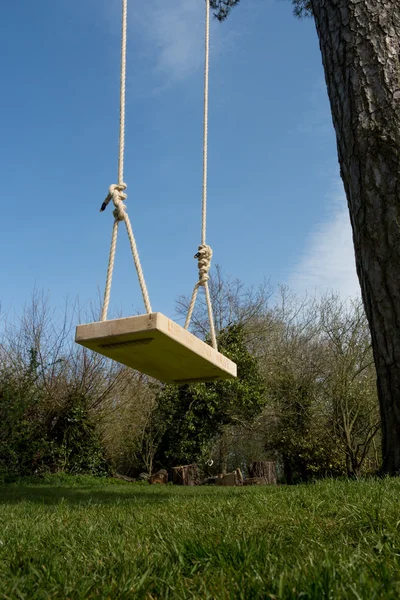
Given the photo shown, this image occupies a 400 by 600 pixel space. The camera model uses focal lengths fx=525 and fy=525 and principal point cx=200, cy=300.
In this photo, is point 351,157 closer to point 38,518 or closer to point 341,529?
point 341,529

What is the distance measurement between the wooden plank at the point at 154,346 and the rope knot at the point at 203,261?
0.60m

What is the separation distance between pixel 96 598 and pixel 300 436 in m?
11.6

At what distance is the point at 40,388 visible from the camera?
34.1 ft

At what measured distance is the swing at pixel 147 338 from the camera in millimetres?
2459

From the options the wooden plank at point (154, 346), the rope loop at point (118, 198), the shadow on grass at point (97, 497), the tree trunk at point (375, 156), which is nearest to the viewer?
the wooden plank at point (154, 346)

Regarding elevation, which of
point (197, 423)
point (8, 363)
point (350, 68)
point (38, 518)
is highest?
point (350, 68)

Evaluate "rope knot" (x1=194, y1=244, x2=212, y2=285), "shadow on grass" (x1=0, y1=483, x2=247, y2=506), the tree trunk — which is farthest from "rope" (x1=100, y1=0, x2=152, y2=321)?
"shadow on grass" (x1=0, y1=483, x2=247, y2=506)

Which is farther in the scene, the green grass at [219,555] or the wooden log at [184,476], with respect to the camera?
the wooden log at [184,476]

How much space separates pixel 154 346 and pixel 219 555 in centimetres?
127

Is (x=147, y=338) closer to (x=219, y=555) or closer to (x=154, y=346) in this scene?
(x=154, y=346)

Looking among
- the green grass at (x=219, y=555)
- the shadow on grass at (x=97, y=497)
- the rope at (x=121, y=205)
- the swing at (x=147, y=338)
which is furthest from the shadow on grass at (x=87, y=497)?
the rope at (x=121, y=205)

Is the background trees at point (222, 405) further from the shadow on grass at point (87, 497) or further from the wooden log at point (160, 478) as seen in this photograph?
the shadow on grass at point (87, 497)

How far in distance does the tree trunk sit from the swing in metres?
0.96

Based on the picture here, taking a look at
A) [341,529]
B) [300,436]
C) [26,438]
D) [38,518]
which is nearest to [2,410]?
[26,438]
